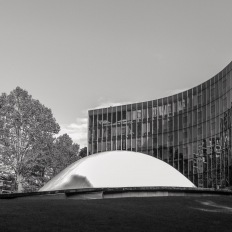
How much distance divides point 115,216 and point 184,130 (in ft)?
166

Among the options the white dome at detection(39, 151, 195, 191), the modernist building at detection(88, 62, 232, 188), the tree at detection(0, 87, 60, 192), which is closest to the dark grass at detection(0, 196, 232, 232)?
the white dome at detection(39, 151, 195, 191)

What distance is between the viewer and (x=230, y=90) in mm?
54000

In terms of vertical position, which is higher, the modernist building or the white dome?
the modernist building

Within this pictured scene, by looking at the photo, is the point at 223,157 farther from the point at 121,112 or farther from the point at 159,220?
the point at 159,220

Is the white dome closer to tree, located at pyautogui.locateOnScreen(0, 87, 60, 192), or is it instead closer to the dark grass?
the dark grass

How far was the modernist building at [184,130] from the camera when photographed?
55750mm

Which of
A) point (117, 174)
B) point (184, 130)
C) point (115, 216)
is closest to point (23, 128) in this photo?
point (117, 174)

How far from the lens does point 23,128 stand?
41062mm

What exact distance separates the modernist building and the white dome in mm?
28529

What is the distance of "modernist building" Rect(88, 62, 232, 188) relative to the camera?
2195 inches

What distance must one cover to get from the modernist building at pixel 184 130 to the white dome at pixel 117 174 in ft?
93.6

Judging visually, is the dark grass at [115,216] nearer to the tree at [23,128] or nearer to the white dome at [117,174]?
the white dome at [117,174]

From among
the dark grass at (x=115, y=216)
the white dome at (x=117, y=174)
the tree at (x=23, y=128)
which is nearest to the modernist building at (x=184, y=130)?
the tree at (x=23, y=128)

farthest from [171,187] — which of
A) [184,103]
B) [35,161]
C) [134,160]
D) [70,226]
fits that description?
[184,103]
